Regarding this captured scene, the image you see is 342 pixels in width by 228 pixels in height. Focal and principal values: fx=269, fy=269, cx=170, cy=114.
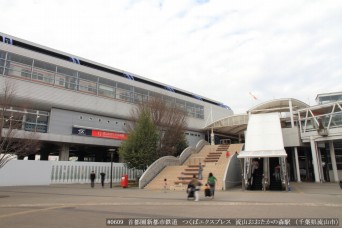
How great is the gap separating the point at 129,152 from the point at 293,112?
20.4m

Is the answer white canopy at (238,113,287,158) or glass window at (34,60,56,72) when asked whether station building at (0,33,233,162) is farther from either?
white canopy at (238,113,287,158)

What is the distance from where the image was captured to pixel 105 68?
38750 mm

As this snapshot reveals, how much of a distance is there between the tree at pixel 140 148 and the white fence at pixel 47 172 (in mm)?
5673

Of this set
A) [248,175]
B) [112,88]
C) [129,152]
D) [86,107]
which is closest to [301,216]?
[248,175]

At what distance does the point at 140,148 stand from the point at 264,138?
37.2ft

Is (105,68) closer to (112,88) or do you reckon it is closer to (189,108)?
(112,88)

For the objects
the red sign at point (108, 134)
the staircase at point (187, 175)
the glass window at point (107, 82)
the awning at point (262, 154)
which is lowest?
the staircase at point (187, 175)

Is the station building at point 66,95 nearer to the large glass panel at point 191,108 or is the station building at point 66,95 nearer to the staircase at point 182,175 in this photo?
the large glass panel at point 191,108

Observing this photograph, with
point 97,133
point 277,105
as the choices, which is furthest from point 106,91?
point 277,105

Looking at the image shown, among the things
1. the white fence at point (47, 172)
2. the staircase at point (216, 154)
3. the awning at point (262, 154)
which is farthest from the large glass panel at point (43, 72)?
the awning at point (262, 154)

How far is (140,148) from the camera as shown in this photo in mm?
25516

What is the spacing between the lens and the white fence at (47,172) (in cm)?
2372

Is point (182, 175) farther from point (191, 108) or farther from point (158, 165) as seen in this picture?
point (191, 108)

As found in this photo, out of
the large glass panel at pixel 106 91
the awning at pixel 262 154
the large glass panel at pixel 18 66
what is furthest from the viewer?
the large glass panel at pixel 106 91
